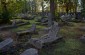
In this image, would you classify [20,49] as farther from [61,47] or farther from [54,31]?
[54,31]

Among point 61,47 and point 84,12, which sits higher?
point 84,12

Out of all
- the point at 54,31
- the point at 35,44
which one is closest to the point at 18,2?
the point at 54,31

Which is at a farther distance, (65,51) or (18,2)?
(18,2)

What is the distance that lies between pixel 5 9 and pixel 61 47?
45.3 ft

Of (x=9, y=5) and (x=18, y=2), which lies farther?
(x=18, y=2)

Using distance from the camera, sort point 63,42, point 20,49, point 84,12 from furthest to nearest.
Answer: point 84,12, point 63,42, point 20,49

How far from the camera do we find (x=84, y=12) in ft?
51.2

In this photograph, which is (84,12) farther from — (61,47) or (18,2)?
(18,2)

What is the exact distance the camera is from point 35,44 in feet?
29.7

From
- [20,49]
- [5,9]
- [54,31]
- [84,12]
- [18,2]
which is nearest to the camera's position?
[20,49]

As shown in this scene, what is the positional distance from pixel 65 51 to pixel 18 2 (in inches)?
678

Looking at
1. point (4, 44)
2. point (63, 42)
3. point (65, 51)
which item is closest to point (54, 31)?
point (63, 42)

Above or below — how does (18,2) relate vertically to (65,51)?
above

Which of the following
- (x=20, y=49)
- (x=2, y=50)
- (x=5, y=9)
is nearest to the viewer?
(x=2, y=50)
